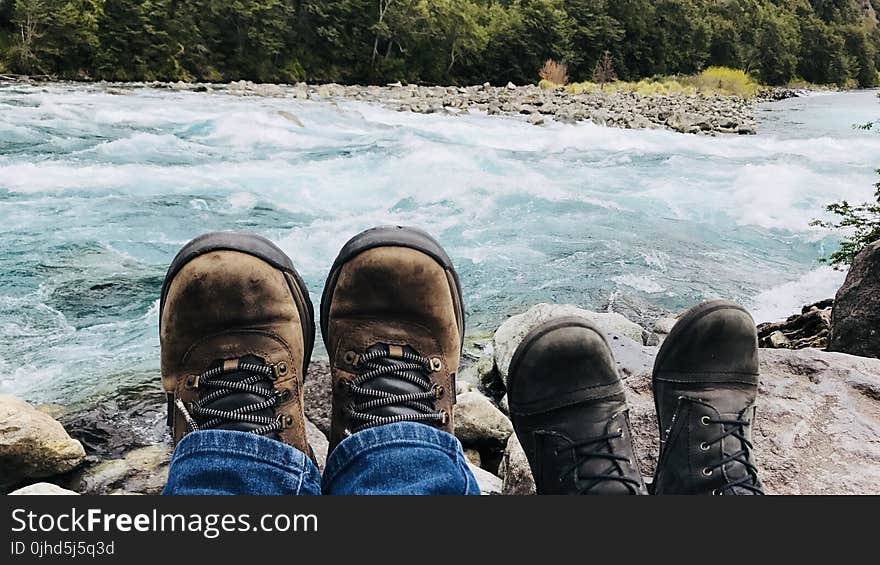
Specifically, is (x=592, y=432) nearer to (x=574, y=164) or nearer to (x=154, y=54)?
(x=574, y=164)

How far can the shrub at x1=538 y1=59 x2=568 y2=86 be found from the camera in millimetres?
23891

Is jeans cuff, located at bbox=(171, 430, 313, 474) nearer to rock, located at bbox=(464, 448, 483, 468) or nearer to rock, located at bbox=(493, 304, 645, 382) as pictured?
rock, located at bbox=(464, 448, 483, 468)

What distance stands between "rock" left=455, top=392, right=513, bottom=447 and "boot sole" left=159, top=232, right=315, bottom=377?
0.89 m

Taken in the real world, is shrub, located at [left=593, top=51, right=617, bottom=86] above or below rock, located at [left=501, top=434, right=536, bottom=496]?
above

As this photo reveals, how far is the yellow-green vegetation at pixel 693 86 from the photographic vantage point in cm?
1917

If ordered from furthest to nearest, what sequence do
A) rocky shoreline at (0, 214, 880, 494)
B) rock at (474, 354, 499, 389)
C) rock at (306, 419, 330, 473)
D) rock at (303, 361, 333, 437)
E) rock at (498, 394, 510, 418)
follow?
rock at (474, 354, 499, 389) → rock at (498, 394, 510, 418) → rock at (303, 361, 333, 437) → rock at (306, 419, 330, 473) → rocky shoreline at (0, 214, 880, 494)

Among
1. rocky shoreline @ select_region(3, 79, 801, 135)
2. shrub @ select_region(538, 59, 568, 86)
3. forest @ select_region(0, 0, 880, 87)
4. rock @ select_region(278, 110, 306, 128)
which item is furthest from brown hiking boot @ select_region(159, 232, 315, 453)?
shrub @ select_region(538, 59, 568, 86)

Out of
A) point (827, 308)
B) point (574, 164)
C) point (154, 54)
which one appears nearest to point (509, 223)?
point (827, 308)

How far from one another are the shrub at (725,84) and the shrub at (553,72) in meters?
4.40

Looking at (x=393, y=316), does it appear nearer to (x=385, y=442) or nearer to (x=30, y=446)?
(x=385, y=442)

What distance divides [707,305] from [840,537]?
1.86ft

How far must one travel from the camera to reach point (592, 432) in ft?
4.47

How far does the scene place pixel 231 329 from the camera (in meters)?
1.42

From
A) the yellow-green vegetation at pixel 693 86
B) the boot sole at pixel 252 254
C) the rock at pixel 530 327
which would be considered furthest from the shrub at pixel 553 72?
the boot sole at pixel 252 254
